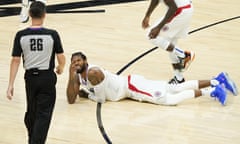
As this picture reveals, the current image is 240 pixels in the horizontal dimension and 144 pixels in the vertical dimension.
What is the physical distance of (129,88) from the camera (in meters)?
5.77

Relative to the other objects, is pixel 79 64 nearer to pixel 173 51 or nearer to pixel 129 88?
pixel 129 88

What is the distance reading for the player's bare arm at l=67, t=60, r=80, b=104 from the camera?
5.55 meters

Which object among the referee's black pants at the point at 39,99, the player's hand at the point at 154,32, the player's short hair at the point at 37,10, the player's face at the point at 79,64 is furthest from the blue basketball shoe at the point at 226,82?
the player's short hair at the point at 37,10

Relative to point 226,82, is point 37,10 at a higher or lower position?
higher

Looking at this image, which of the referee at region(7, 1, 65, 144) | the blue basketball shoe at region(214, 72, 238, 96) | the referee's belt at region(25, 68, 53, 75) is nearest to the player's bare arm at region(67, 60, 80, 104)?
the referee at region(7, 1, 65, 144)

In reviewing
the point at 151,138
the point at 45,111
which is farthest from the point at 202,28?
the point at 45,111

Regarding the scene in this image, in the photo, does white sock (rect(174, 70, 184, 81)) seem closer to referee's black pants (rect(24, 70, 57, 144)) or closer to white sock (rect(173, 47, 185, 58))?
white sock (rect(173, 47, 185, 58))

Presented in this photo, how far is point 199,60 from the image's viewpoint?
7.15m

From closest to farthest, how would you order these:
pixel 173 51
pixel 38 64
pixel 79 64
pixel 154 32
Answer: pixel 38 64, pixel 79 64, pixel 154 32, pixel 173 51

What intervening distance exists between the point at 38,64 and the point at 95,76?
1.31 m

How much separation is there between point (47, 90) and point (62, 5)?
5.05 m

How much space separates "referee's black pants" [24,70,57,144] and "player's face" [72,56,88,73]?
1070 mm

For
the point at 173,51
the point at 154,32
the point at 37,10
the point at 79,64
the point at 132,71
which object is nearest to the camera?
the point at 37,10

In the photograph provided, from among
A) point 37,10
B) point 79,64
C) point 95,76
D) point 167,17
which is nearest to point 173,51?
point 167,17
